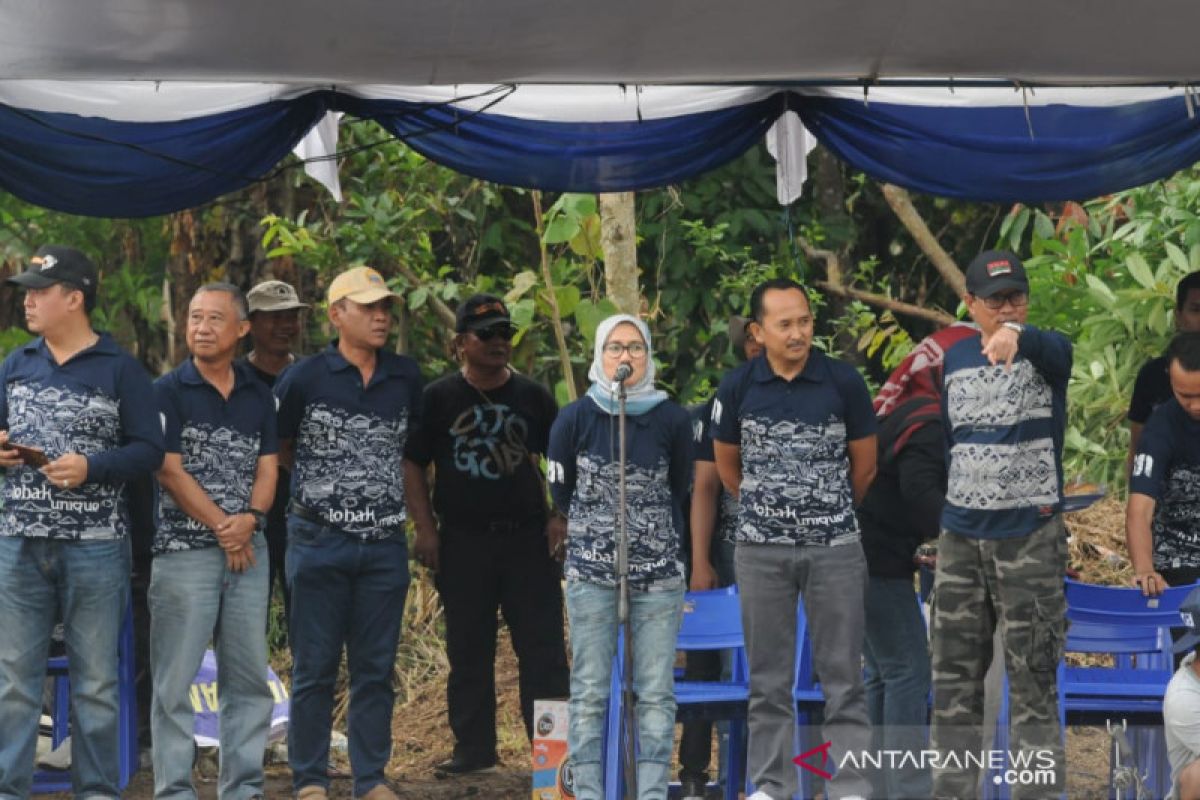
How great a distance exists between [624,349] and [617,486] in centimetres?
51

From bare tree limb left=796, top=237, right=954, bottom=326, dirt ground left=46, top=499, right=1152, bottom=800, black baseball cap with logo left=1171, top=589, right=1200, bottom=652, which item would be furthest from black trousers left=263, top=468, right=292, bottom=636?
bare tree limb left=796, top=237, right=954, bottom=326

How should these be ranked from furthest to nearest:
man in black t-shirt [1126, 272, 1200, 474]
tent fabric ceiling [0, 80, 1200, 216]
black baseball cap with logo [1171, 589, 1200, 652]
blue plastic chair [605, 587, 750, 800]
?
man in black t-shirt [1126, 272, 1200, 474] → tent fabric ceiling [0, 80, 1200, 216] → blue plastic chair [605, 587, 750, 800] → black baseball cap with logo [1171, 589, 1200, 652]

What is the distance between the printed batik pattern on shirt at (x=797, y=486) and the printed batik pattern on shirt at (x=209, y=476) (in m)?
1.90

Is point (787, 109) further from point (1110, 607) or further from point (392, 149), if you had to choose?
point (392, 149)

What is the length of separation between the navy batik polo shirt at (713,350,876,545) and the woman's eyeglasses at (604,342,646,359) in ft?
1.42

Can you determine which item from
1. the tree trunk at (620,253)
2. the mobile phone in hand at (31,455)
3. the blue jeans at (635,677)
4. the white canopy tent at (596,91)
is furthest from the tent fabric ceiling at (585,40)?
the tree trunk at (620,253)

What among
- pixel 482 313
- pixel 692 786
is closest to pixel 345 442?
pixel 482 313

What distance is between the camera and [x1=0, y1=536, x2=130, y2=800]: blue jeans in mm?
6574

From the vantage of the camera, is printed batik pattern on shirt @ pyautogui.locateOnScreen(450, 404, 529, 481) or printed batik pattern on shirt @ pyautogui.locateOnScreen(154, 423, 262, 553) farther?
printed batik pattern on shirt @ pyautogui.locateOnScreen(450, 404, 529, 481)

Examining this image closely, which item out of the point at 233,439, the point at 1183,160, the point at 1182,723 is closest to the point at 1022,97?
the point at 1183,160

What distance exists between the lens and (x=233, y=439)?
701cm

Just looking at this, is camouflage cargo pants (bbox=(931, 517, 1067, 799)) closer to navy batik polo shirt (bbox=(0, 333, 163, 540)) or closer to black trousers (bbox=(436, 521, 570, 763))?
black trousers (bbox=(436, 521, 570, 763))

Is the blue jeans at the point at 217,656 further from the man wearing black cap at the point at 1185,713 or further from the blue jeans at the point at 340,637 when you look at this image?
the man wearing black cap at the point at 1185,713

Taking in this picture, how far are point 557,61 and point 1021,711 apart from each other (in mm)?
2985
